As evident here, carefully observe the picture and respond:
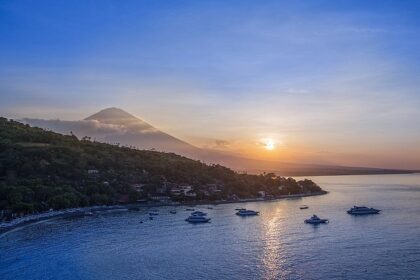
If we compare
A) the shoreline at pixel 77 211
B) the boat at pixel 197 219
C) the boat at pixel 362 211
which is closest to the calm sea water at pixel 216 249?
the boat at pixel 197 219

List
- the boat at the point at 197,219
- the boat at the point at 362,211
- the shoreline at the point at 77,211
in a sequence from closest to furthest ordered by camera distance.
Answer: the shoreline at the point at 77,211
the boat at the point at 197,219
the boat at the point at 362,211

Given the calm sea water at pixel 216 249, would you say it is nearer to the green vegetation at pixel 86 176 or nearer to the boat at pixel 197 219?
the boat at pixel 197 219

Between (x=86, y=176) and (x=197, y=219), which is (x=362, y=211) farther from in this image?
(x=86, y=176)

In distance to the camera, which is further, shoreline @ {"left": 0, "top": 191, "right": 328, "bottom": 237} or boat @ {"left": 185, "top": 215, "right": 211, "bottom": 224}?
boat @ {"left": 185, "top": 215, "right": 211, "bottom": 224}

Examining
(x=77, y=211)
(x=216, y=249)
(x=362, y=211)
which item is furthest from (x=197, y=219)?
(x=362, y=211)

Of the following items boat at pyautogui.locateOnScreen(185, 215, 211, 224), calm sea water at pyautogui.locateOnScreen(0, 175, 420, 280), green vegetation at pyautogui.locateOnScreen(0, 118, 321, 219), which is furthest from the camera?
green vegetation at pyautogui.locateOnScreen(0, 118, 321, 219)

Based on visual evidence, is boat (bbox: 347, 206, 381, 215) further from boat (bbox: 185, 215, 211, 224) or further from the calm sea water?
boat (bbox: 185, 215, 211, 224)

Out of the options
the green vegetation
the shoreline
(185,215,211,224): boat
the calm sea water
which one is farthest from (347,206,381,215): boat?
the green vegetation
